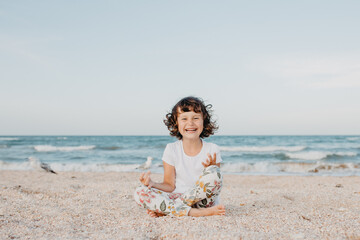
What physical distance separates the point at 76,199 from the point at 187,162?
2123 mm

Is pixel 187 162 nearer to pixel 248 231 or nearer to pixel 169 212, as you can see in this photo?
pixel 169 212

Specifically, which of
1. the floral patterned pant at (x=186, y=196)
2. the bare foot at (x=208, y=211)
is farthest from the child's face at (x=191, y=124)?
the bare foot at (x=208, y=211)

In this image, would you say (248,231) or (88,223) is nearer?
(248,231)

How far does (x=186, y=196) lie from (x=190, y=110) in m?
0.94

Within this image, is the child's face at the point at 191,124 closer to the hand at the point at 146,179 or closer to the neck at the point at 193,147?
the neck at the point at 193,147

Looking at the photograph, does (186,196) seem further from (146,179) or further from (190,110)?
(190,110)

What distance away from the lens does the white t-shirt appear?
134 inches

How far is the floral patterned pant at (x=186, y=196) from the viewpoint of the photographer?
10.2ft

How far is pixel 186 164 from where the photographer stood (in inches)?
135

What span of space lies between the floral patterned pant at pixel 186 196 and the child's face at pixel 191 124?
0.44 metres

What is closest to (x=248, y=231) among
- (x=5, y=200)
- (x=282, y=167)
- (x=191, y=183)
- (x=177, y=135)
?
(x=191, y=183)

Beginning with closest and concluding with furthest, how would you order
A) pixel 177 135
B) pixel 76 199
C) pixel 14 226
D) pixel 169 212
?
pixel 14 226, pixel 169 212, pixel 177 135, pixel 76 199

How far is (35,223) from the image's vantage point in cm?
322

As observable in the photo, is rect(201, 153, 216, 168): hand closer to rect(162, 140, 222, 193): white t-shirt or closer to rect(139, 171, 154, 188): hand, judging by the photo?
rect(162, 140, 222, 193): white t-shirt
